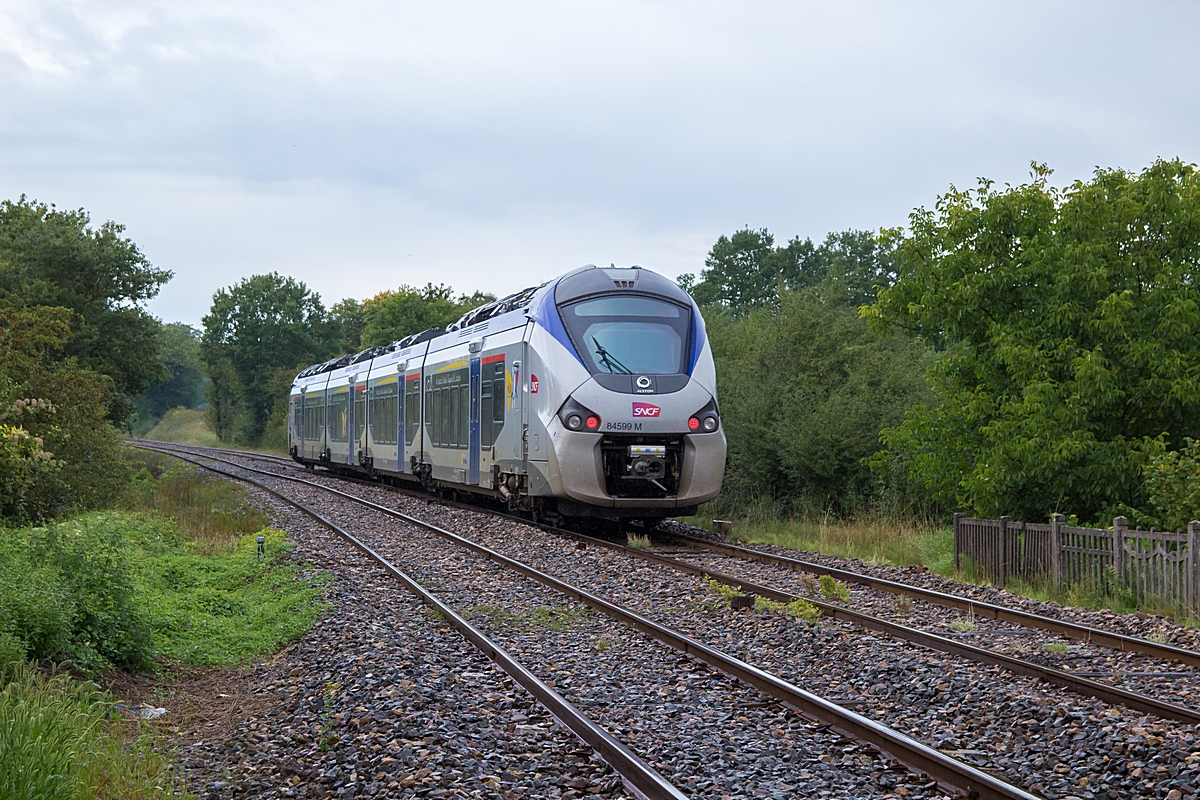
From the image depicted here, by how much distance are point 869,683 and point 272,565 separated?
9076 millimetres

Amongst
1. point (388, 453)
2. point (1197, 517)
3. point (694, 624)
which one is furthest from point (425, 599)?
point (388, 453)

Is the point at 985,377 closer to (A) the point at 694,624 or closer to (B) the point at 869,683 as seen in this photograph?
(A) the point at 694,624

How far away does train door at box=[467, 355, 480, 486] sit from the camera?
19328 mm

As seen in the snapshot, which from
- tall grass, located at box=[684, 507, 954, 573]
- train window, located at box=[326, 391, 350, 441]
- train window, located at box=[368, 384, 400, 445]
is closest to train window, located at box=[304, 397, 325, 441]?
train window, located at box=[326, 391, 350, 441]

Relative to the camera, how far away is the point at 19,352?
18.2 metres

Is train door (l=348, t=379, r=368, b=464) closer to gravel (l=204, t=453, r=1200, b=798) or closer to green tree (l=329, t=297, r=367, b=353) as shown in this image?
gravel (l=204, t=453, r=1200, b=798)

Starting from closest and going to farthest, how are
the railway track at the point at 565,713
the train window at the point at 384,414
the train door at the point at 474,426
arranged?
the railway track at the point at 565,713, the train door at the point at 474,426, the train window at the point at 384,414

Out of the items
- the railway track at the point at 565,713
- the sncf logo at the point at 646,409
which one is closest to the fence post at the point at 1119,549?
the sncf logo at the point at 646,409

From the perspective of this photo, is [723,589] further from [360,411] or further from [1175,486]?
[360,411]

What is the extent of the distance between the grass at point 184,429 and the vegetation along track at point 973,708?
7370 centimetres

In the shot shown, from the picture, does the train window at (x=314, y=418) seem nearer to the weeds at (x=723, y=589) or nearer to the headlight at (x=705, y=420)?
the headlight at (x=705, y=420)

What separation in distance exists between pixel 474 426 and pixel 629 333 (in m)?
4.58

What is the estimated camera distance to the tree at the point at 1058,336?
13.9 meters

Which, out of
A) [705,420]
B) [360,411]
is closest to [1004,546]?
[705,420]
